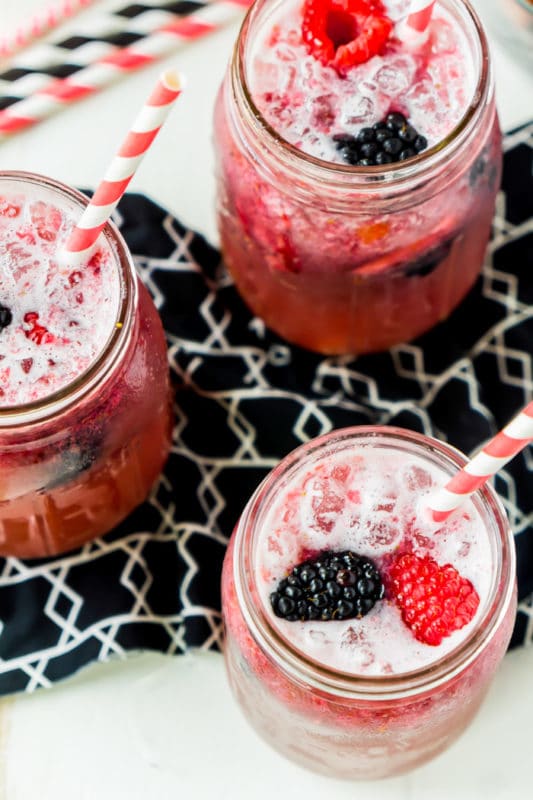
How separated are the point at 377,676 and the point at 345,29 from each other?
0.77 metres

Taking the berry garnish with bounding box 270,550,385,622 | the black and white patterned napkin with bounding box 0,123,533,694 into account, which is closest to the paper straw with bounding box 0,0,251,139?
the black and white patterned napkin with bounding box 0,123,533,694

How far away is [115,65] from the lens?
1.94m

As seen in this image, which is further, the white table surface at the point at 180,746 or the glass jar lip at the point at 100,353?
the white table surface at the point at 180,746

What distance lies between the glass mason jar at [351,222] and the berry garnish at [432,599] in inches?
15.7


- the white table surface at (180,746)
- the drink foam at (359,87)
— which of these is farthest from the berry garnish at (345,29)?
the white table surface at (180,746)

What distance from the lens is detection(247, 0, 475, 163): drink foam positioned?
1.57m

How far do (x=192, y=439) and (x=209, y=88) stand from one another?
534 mm

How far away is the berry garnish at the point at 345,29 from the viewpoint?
1575mm

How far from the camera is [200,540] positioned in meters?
1.75

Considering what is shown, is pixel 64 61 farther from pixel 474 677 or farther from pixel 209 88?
pixel 474 677

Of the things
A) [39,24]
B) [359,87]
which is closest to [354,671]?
[359,87]

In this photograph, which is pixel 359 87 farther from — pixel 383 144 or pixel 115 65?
pixel 115 65

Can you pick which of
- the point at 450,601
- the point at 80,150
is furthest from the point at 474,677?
the point at 80,150

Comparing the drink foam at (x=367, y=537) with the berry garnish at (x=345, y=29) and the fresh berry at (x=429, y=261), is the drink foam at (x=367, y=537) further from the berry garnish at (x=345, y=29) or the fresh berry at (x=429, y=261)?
the berry garnish at (x=345, y=29)
